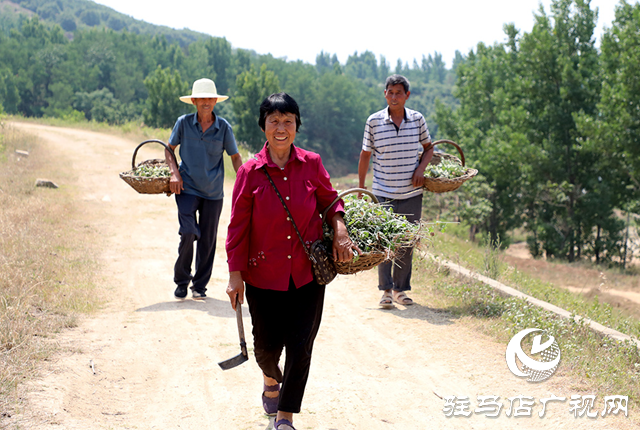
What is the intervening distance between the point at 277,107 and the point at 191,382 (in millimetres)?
2288

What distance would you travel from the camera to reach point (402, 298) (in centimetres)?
614

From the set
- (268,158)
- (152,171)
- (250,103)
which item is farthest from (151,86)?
(268,158)

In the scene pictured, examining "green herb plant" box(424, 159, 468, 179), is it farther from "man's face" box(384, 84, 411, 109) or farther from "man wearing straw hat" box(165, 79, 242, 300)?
"man wearing straw hat" box(165, 79, 242, 300)

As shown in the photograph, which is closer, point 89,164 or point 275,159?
point 275,159

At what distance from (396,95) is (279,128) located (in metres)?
2.89

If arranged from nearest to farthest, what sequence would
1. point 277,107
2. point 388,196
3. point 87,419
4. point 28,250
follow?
point 277,107 < point 87,419 < point 388,196 < point 28,250

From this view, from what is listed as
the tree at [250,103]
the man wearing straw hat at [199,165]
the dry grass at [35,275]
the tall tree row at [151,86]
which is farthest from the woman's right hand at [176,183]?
the tree at [250,103]

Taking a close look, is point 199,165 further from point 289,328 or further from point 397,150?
point 289,328

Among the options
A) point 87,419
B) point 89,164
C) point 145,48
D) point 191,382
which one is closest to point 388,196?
point 191,382

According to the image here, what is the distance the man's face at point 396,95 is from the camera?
562cm

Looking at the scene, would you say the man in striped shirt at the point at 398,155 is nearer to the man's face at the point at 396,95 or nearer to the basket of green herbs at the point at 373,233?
the man's face at the point at 396,95

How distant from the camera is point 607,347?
4.70 m

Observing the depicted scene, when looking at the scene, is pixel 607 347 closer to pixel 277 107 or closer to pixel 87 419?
pixel 277 107

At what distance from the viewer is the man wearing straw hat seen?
18.8 ft
